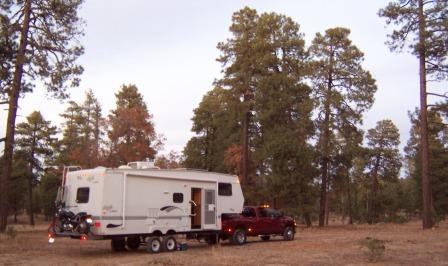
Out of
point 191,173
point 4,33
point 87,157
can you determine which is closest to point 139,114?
point 87,157

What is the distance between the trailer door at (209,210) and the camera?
2083cm

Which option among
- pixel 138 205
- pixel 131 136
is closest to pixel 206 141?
pixel 131 136

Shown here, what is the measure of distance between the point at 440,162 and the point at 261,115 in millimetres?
25590

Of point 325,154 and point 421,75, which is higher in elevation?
point 421,75

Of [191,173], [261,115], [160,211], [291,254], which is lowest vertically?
[291,254]

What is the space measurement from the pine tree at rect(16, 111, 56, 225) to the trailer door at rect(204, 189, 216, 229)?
1749 inches

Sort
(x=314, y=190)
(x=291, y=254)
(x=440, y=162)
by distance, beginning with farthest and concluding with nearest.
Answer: (x=440, y=162) → (x=314, y=190) → (x=291, y=254)

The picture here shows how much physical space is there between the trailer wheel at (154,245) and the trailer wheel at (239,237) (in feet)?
14.2

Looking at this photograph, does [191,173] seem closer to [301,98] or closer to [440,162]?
[301,98]

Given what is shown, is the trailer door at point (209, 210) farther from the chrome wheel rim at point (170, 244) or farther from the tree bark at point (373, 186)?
the tree bark at point (373, 186)

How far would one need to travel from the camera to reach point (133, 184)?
1805 centimetres

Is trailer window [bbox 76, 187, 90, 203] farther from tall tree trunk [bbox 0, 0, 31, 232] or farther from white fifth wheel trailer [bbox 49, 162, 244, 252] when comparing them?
tall tree trunk [bbox 0, 0, 31, 232]

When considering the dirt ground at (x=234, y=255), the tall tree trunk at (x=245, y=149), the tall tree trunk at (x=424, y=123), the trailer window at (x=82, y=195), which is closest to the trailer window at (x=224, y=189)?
the dirt ground at (x=234, y=255)

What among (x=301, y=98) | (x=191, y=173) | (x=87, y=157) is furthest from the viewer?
(x=87, y=157)
